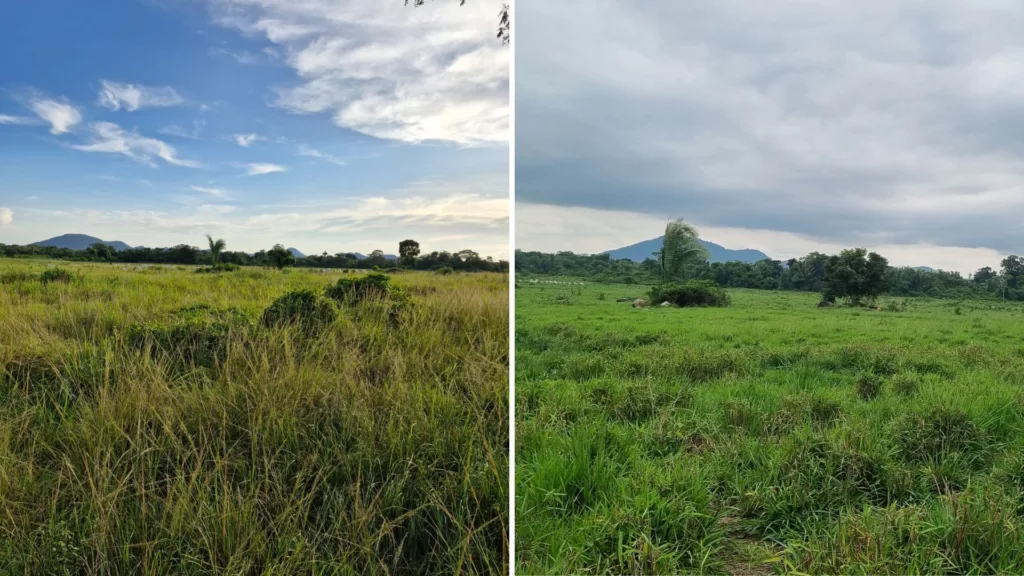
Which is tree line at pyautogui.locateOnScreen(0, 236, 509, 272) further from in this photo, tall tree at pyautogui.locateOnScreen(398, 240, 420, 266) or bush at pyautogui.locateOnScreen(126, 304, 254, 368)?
bush at pyautogui.locateOnScreen(126, 304, 254, 368)

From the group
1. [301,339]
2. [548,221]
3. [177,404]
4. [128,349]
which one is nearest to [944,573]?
[548,221]

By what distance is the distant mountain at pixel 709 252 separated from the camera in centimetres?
501

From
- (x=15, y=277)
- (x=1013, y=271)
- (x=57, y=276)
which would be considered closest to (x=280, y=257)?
(x=57, y=276)

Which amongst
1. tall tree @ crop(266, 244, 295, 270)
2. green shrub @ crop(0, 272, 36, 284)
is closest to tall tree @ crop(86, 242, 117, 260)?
green shrub @ crop(0, 272, 36, 284)

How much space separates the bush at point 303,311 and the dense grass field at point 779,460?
5.25 ft

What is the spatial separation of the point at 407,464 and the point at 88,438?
56.7 inches

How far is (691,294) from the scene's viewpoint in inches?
280

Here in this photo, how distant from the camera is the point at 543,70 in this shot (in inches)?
161

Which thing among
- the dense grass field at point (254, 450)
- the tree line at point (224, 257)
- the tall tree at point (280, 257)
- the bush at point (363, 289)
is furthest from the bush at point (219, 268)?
the bush at point (363, 289)

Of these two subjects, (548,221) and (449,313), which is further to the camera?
(449,313)

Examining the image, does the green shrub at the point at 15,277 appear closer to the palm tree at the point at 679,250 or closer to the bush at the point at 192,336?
the bush at the point at 192,336

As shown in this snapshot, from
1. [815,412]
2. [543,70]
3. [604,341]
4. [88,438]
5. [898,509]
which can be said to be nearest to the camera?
[898,509]

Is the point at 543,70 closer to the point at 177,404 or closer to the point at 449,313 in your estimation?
the point at 449,313

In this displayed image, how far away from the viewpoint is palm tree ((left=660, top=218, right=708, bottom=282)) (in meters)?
5.37
